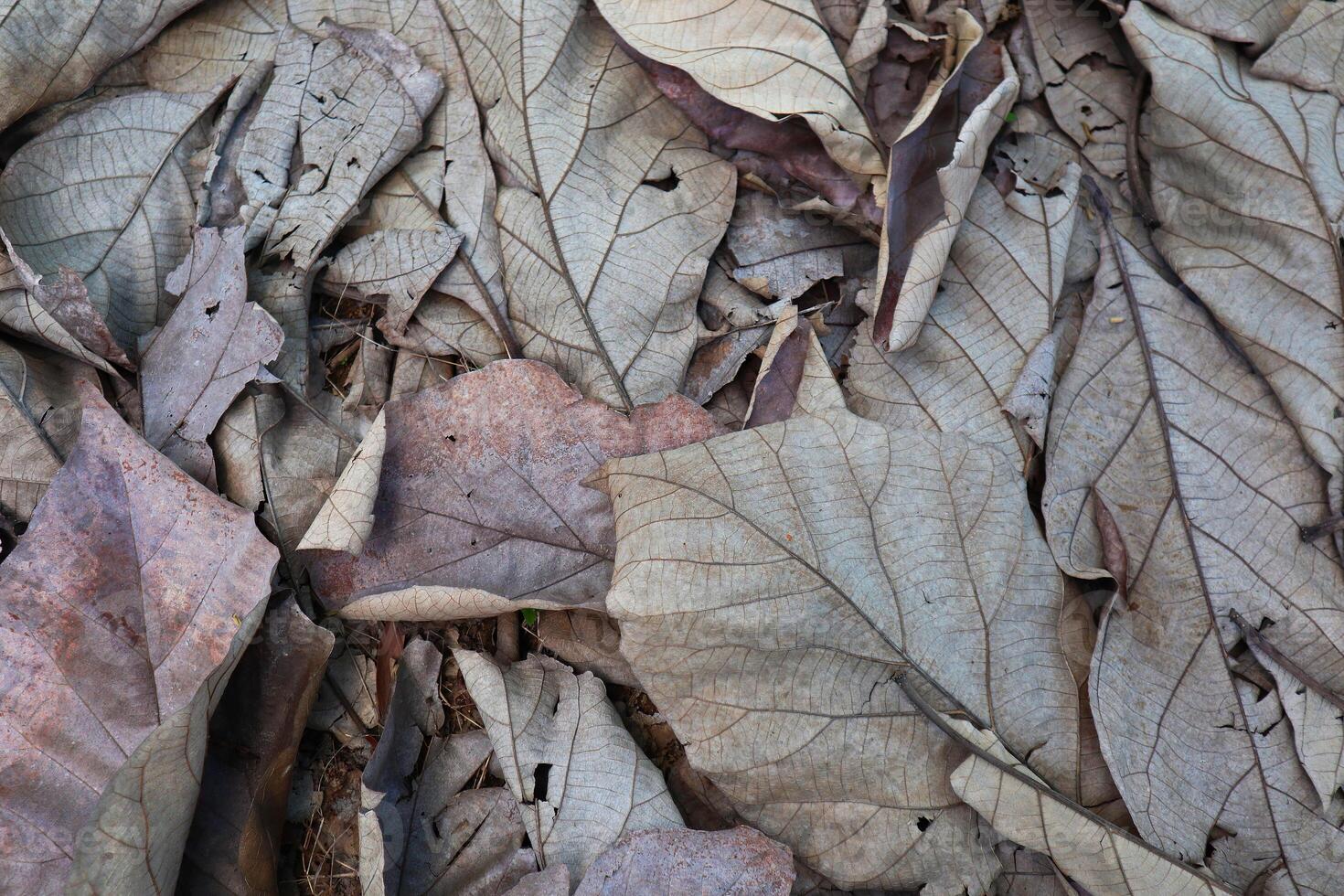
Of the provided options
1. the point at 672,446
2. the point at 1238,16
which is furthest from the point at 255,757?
the point at 1238,16

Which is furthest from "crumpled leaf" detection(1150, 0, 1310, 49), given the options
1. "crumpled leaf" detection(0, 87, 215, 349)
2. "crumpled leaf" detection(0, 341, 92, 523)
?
"crumpled leaf" detection(0, 341, 92, 523)

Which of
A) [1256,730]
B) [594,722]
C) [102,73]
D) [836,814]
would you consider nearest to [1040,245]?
[1256,730]

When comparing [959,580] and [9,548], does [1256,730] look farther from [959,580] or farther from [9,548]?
[9,548]

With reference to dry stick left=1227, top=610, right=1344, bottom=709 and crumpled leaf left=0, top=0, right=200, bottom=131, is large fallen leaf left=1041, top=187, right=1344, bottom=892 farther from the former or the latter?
crumpled leaf left=0, top=0, right=200, bottom=131

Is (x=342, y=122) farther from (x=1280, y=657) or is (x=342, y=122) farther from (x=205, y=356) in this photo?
(x=1280, y=657)

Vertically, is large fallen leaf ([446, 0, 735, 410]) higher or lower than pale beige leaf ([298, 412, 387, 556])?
higher

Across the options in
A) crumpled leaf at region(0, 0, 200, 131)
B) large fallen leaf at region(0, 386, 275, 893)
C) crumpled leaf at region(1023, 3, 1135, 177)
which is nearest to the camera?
large fallen leaf at region(0, 386, 275, 893)

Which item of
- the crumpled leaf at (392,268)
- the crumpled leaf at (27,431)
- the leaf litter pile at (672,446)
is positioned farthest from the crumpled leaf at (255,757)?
the crumpled leaf at (392,268)
